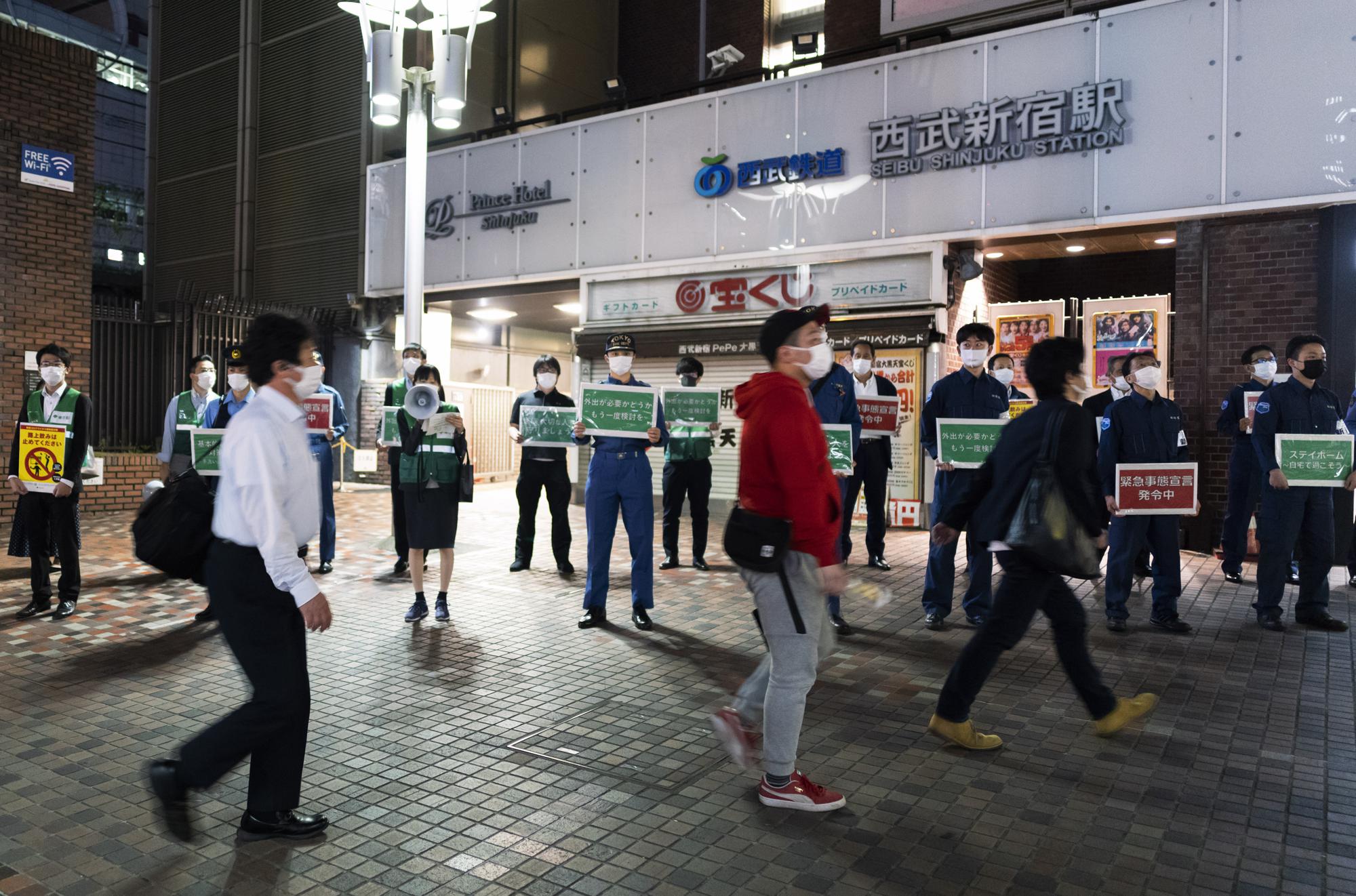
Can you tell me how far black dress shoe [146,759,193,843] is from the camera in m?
3.27

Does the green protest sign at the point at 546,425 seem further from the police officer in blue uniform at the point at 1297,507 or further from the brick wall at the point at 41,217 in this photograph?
the brick wall at the point at 41,217

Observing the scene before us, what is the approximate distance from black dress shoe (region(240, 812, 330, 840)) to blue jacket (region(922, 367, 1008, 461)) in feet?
16.4

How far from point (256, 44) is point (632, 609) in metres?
19.5

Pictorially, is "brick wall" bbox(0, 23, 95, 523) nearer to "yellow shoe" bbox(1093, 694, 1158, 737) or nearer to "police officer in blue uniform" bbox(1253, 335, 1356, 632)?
"yellow shoe" bbox(1093, 694, 1158, 737)

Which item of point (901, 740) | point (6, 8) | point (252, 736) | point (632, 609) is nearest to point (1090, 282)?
point (632, 609)

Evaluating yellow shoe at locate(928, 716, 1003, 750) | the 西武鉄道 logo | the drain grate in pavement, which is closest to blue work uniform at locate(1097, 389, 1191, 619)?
yellow shoe at locate(928, 716, 1003, 750)

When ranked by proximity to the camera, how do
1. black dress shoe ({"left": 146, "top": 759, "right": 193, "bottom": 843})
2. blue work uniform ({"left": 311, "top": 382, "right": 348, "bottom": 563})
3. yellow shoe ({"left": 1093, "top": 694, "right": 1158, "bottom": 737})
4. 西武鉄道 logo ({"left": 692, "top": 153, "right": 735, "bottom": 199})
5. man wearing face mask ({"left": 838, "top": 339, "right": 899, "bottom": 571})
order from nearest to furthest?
black dress shoe ({"left": 146, "top": 759, "right": 193, "bottom": 843}) < yellow shoe ({"left": 1093, "top": 694, "right": 1158, "bottom": 737}) < blue work uniform ({"left": 311, "top": 382, "right": 348, "bottom": 563}) < man wearing face mask ({"left": 838, "top": 339, "right": 899, "bottom": 571}) < 西武鉄道 logo ({"left": 692, "top": 153, "right": 735, "bottom": 199})

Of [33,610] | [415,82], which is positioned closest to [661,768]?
[33,610]

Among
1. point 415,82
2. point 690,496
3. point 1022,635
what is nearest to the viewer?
point 1022,635

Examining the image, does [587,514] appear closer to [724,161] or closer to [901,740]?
[901,740]

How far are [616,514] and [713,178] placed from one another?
28.7 ft

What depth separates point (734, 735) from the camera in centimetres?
385

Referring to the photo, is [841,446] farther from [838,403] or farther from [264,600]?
[264,600]

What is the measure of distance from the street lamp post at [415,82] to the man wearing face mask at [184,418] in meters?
2.98
